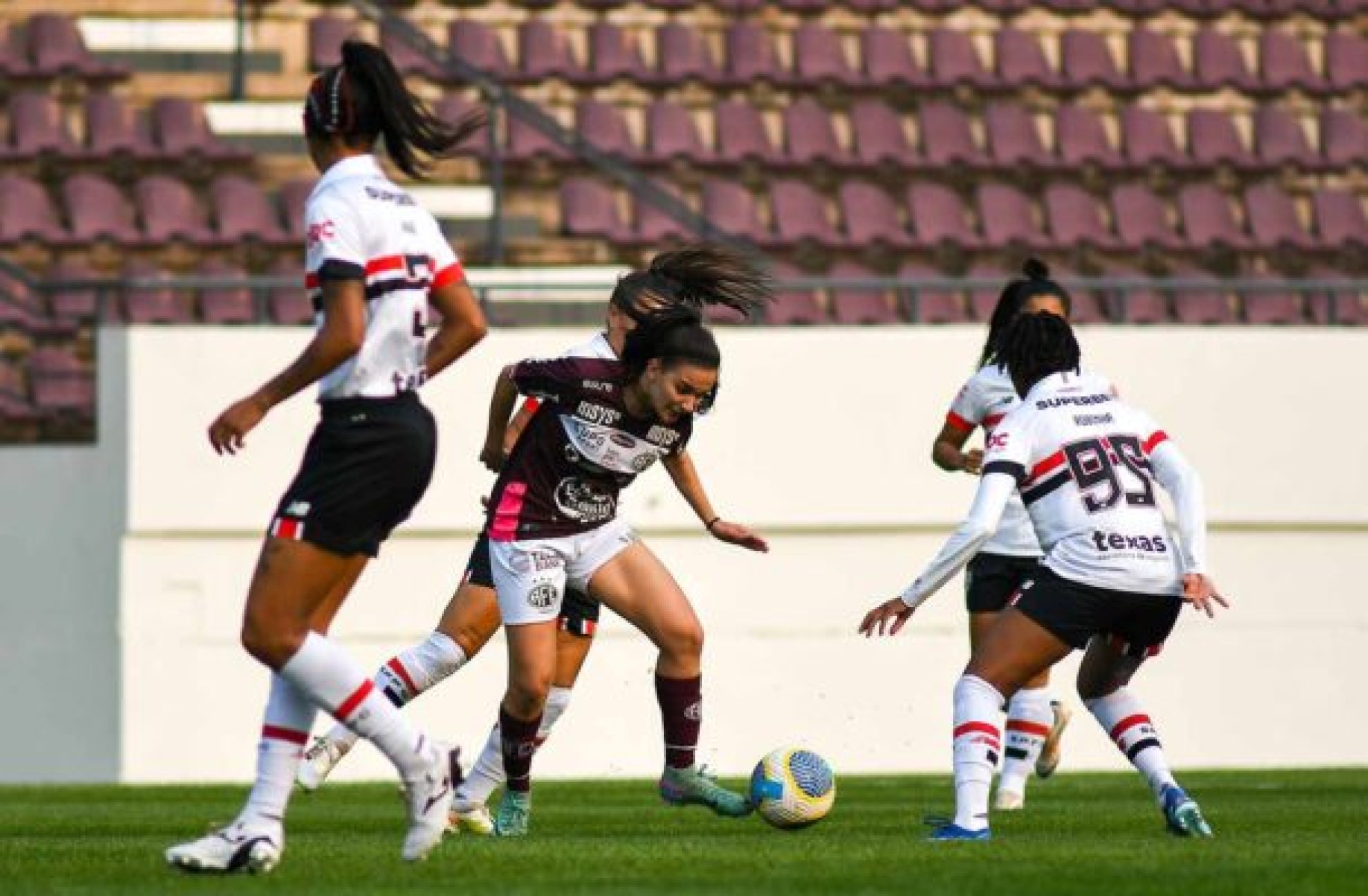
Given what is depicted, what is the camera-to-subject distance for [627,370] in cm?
814

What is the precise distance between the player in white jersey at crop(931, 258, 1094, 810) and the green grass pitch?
0.27m

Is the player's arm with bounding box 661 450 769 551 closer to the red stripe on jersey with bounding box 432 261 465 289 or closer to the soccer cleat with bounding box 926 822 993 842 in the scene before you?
the soccer cleat with bounding box 926 822 993 842

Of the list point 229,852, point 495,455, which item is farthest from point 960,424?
point 229,852

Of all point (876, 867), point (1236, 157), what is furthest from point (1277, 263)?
point (876, 867)

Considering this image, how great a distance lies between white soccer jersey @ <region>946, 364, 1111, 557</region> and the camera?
10.5m

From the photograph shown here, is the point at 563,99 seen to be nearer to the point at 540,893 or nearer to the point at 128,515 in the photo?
the point at 128,515

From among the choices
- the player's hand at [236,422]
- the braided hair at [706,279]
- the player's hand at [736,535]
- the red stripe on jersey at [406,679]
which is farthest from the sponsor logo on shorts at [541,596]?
the player's hand at [236,422]

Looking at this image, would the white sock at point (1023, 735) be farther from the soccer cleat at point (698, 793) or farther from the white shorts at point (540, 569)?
the white shorts at point (540, 569)

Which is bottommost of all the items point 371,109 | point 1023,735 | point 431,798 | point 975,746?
point 1023,735

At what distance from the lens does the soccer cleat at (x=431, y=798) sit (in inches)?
262

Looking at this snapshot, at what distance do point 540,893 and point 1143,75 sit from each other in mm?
16697

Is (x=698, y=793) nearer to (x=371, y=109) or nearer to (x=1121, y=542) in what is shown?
(x=1121, y=542)

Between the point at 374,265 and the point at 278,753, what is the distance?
115 centimetres

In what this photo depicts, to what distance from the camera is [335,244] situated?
6.42 metres
